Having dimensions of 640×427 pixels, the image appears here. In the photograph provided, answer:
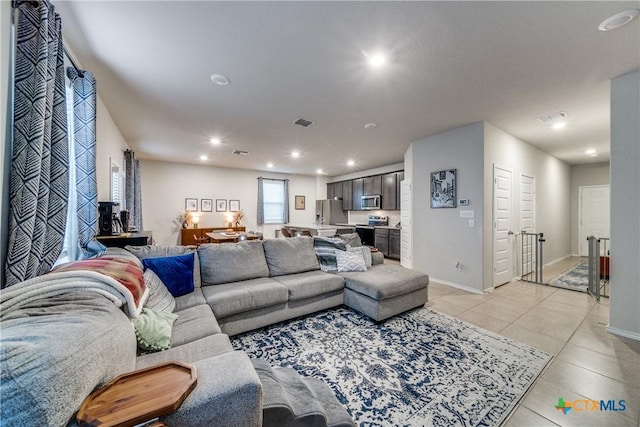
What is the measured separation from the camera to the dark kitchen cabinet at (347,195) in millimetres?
7914

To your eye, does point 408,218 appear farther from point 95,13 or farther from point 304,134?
point 95,13

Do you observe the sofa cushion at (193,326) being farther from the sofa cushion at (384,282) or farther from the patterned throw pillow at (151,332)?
the sofa cushion at (384,282)

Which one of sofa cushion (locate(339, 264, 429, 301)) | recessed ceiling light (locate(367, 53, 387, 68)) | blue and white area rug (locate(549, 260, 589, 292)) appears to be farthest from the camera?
blue and white area rug (locate(549, 260, 589, 292))

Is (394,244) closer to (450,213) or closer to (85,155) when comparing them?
(450,213)

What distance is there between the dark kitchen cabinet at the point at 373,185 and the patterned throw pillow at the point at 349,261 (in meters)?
3.90

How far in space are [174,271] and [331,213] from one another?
6120mm

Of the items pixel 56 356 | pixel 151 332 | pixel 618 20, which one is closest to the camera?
pixel 56 356

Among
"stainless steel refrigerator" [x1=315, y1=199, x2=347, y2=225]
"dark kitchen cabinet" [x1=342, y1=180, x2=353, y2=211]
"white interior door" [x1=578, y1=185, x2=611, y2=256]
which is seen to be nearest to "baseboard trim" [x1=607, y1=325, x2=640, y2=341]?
"white interior door" [x1=578, y1=185, x2=611, y2=256]

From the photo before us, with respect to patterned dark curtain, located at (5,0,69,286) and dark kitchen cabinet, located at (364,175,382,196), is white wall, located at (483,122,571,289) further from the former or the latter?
patterned dark curtain, located at (5,0,69,286)

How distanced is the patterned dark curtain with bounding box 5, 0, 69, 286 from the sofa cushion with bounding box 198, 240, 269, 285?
1323 millimetres

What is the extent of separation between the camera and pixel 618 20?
1736 millimetres

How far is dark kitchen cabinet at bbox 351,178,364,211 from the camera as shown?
7.56 metres

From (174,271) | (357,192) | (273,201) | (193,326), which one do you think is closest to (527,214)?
(357,192)

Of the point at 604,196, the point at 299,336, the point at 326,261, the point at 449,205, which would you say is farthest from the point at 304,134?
the point at 604,196
